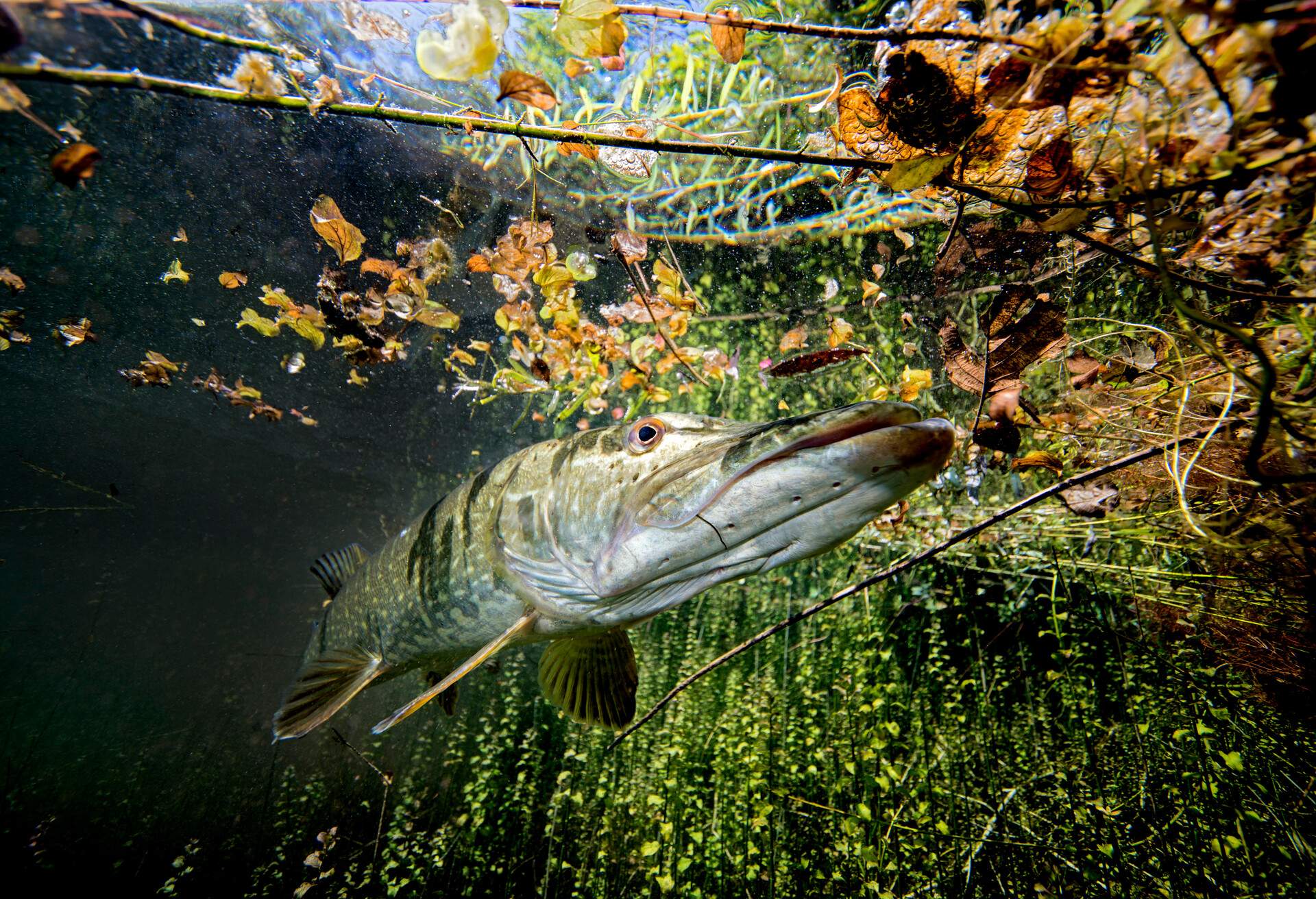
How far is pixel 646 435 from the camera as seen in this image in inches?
61.1

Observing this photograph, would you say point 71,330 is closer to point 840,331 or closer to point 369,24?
point 369,24

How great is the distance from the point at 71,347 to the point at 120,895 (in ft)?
38.7

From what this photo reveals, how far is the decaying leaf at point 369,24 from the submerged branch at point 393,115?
3.17 m

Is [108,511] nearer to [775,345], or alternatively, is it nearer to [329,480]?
[329,480]

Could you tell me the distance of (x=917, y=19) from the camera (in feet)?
4.22

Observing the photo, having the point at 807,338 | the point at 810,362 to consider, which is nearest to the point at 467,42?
the point at 810,362

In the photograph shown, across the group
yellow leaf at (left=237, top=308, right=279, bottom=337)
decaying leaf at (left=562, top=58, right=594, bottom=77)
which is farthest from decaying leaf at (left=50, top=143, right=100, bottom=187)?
yellow leaf at (left=237, top=308, right=279, bottom=337)

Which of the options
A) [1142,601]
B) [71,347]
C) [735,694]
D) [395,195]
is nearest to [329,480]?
[71,347]

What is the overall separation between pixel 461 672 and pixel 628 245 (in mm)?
2078

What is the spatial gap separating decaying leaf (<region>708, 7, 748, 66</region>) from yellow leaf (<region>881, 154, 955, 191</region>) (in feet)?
2.03

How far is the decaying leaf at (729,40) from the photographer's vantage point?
1.36m

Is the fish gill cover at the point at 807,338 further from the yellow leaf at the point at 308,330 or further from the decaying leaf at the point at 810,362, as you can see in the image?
the yellow leaf at the point at 308,330

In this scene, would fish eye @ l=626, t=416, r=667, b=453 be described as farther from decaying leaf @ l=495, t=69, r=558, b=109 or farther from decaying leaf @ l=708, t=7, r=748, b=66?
decaying leaf @ l=708, t=7, r=748, b=66

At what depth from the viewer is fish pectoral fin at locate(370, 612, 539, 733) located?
1344mm
